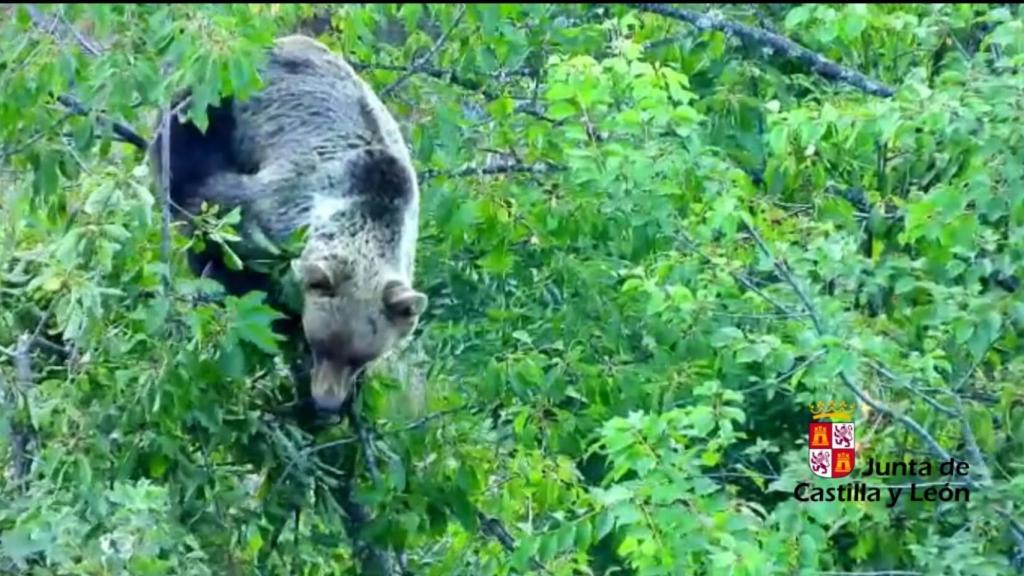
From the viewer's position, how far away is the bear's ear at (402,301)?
21.7ft

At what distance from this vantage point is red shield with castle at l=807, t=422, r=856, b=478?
568 cm

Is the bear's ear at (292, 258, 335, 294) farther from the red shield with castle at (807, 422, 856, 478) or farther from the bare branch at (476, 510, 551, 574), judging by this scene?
the red shield with castle at (807, 422, 856, 478)

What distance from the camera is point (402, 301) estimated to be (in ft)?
21.8

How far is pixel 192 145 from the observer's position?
7109 millimetres

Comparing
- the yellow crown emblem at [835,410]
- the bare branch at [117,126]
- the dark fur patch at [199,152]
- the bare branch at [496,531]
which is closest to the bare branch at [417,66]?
the dark fur patch at [199,152]

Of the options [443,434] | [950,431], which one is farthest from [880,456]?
[443,434]

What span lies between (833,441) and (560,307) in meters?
1.50

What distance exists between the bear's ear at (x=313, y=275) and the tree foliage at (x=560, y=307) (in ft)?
0.83

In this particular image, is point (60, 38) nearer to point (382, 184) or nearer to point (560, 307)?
point (382, 184)

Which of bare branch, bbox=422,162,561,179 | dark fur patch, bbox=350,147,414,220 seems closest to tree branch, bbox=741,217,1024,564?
bare branch, bbox=422,162,561,179

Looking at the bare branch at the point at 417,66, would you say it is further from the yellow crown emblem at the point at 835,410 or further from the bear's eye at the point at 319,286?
the yellow crown emblem at the point at 835,410

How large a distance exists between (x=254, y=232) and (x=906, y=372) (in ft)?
7.39

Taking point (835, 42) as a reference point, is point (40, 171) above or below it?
above

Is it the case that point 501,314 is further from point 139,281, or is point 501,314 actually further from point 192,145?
point 139,281
